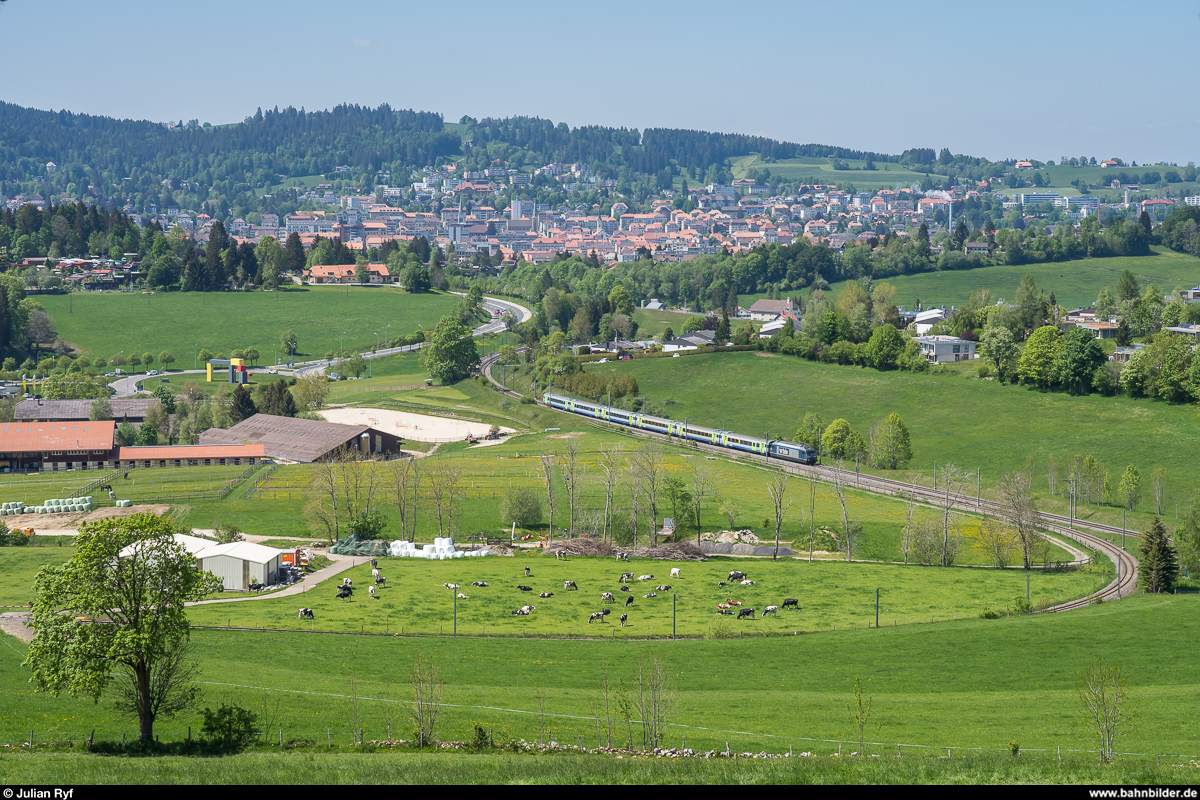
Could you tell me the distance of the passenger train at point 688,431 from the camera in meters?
94.5

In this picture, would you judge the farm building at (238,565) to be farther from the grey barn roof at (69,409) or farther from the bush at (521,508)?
the grey barn roof at (69,409)

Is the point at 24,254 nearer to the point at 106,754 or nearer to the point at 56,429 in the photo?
the point at 56,429

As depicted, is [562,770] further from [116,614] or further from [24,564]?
[24,564]

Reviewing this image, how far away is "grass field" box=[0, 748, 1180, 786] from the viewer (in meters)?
25.8

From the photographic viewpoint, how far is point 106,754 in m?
29.6

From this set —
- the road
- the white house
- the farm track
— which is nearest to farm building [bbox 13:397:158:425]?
the road

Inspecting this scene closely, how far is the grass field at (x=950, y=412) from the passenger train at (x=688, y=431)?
5.93 m

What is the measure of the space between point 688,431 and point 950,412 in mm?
23709

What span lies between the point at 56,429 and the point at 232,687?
69.4 meters

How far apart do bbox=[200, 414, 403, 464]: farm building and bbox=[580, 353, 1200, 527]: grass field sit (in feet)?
104

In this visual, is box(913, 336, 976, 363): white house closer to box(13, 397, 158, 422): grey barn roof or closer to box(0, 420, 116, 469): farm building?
box(13, 397, 158, 422): grey barn roof

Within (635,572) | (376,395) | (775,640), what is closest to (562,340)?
(376,395)

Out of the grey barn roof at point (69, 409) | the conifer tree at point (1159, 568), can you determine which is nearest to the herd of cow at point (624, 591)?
the conifer tree at point (1159, 568)

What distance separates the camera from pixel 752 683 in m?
40.8
